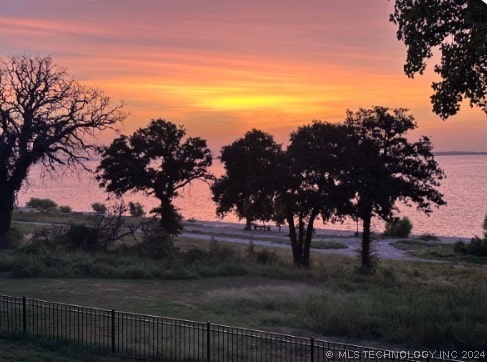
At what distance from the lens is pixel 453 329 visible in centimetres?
1323

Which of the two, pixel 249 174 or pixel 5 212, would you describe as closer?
pixel 249 174

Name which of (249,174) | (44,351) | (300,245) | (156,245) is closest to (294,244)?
(300,245)

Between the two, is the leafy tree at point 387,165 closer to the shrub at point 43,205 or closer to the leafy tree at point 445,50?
the leafy tree at point 445,50

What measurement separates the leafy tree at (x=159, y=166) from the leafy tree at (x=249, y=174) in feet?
20.1

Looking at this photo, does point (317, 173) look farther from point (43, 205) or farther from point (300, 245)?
point (43, 205)

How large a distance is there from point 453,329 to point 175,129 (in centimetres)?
3317

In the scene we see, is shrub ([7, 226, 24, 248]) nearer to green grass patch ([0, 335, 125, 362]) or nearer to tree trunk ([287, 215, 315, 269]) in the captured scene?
tree trunk ([287, 215, 315, 269])

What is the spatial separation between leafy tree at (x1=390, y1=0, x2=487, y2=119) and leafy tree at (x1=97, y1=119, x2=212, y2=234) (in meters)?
30.1

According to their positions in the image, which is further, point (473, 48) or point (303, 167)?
point (303, 167)

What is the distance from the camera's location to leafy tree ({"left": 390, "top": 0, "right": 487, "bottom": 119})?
13.0m

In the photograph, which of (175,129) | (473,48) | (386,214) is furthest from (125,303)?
(175,129)

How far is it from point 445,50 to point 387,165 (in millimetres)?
18136

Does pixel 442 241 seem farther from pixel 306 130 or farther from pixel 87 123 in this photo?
pixel 87 123

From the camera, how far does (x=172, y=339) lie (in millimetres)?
13008
